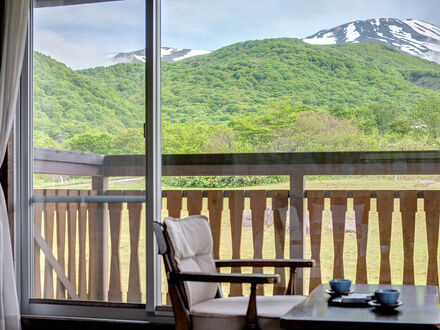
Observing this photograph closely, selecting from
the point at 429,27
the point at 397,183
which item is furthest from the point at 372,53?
the point at 397,183

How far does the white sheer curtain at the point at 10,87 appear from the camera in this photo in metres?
4.23

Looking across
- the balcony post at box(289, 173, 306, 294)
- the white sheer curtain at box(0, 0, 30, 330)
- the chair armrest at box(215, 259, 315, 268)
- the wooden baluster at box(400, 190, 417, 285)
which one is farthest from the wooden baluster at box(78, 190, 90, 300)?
the wooden baluster at box(400, 190, 417, 285)

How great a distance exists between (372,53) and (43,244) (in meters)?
2.49

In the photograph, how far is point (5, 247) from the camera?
13.9 ft

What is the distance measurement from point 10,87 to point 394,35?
2431 mm

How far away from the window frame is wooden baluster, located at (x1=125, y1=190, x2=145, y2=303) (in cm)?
6

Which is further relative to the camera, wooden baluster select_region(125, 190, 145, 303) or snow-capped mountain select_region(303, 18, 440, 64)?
wooden baluster select_region(125, 190, 145, 303)

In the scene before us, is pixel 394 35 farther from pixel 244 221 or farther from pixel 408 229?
pixel 244 221

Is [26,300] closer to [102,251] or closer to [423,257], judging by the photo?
[102,251]

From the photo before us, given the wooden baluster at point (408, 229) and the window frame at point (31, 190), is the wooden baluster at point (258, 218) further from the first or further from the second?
the wooden baluster at point (408, 229)

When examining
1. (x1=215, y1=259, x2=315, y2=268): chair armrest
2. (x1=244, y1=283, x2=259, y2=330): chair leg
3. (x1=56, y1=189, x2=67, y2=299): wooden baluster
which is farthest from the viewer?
(x1=56, y1=189, x2=67, y2=299): wooden baluster

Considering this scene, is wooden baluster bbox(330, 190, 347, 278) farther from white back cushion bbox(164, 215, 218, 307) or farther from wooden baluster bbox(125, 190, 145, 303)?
wooden baluster bbox(125, 190, 145, 303)

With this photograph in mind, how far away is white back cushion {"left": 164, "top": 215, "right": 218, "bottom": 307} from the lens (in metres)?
3.45

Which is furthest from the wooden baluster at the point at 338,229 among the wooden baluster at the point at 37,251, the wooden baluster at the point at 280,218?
the wooden baluster at the point at 37,251
